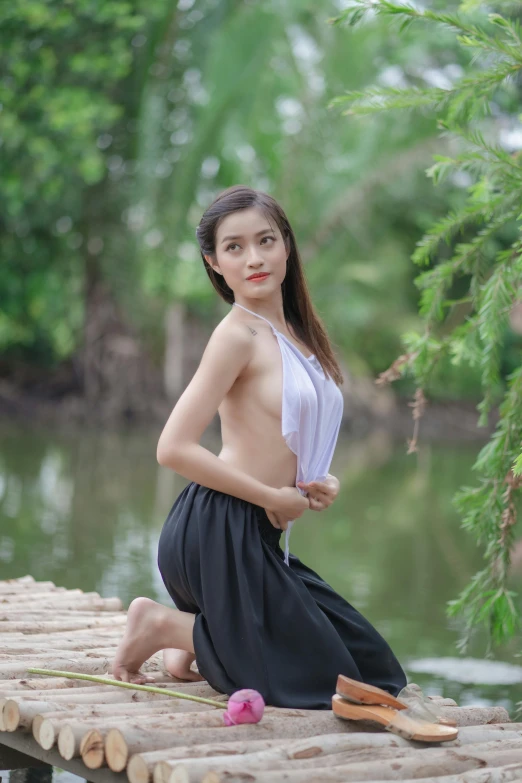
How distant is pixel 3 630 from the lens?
364 centimetres

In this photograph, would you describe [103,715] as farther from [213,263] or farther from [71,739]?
[213,263]

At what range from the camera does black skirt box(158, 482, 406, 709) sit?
278cm

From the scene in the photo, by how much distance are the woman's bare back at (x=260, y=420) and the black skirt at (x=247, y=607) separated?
0.10 meters

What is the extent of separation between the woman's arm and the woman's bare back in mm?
70

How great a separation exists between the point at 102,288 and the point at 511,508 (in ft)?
51.3

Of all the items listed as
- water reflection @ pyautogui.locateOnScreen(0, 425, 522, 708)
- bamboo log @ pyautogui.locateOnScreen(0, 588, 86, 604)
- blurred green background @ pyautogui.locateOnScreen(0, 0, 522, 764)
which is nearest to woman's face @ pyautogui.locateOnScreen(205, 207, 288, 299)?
bamboo log @ pyautogui.locateOnScreen(0, 588, 86, 604)

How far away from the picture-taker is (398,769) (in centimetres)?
240

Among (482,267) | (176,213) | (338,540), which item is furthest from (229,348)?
(176,213)

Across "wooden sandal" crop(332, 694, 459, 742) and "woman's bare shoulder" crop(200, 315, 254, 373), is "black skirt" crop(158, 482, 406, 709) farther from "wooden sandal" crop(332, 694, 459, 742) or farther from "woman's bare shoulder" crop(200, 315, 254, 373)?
"woman's bare shoulder" crop(200, 315, 254, 373)

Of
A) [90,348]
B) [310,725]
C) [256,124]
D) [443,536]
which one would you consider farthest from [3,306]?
[310,725]

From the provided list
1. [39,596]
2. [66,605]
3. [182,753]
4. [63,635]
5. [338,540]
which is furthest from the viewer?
[338,540]

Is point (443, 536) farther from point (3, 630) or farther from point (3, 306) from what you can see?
point (3, 306)

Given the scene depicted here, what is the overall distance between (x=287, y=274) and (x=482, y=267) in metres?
1.08

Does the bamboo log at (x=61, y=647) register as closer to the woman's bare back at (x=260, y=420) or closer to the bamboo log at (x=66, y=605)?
the bamboo log at (x=66, y=605)
